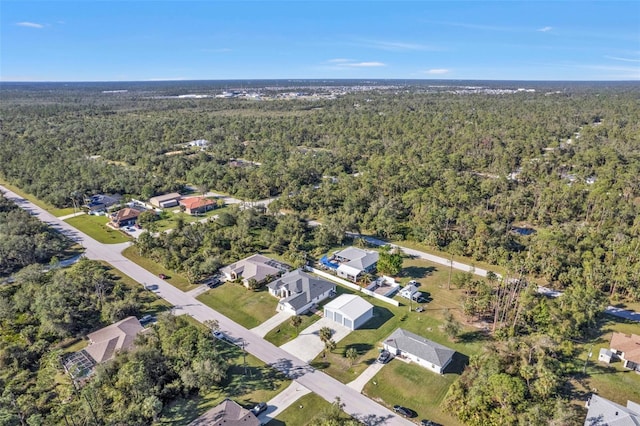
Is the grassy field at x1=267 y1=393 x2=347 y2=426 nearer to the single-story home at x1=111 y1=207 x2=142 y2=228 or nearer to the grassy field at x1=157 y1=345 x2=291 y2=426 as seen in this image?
the grassy field at x1=157 y1=345 x2=291 y2=426

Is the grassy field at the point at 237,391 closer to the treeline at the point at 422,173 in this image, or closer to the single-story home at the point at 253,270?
the single-story home at the point at 253,270

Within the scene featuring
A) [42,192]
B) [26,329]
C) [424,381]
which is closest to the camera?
[424,381]

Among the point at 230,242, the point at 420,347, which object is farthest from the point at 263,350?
the point at 230,242

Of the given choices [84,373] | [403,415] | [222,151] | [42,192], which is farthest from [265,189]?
[403,415]

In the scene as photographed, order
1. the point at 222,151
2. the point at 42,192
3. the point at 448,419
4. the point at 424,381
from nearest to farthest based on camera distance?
1. the point at 448,419
2. the point at 424,381
3. the point at 42,192
4. the point at 222,151

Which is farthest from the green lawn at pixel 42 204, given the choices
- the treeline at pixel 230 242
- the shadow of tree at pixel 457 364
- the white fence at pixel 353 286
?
the shadow of tree at pixel 457 364

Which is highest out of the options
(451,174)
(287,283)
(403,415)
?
(451,174)

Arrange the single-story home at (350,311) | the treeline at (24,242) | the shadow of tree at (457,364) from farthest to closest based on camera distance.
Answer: the treeline at (24,242) → the single-story home at (350,311) → the shadow of tree at (457,364)

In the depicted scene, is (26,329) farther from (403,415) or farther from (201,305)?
(403,415)
